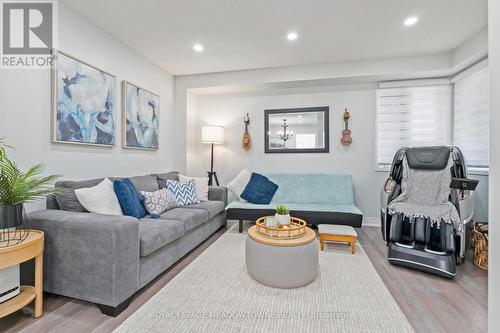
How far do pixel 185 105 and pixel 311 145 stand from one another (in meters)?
2.29

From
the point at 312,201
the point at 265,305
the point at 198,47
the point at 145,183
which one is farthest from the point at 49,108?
the point at 312,201

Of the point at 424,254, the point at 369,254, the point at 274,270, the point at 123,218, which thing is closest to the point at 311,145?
the point at 369,254

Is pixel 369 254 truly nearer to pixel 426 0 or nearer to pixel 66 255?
pixel 426 0

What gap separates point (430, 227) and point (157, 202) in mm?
2843

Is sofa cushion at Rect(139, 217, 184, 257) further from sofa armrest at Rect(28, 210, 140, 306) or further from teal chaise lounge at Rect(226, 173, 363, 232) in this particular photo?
teal chaise lounge at Rect(226, 173, 363, 232)

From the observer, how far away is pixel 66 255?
1.65 metres

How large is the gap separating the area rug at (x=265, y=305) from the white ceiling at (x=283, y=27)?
2519mm

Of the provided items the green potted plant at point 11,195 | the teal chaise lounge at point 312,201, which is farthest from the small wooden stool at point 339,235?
the green potted plant at point 11,195

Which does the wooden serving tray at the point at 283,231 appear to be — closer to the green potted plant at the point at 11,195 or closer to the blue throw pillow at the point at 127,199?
the blue throw pillow at the point at 127,199

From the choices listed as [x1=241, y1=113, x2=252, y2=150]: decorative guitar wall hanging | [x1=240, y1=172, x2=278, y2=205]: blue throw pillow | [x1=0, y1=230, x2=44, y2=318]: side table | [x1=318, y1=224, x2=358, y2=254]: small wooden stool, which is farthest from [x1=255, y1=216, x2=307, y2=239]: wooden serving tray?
[x1=241, y1=113, x2=252, y2=150]: decorative guitar wall hanging

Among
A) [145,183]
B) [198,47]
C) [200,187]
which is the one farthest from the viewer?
[200,187]

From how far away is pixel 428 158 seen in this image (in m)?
2.55

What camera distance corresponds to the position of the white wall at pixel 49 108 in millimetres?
1902

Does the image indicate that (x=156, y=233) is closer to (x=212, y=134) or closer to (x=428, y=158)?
(x=212, y=134)
